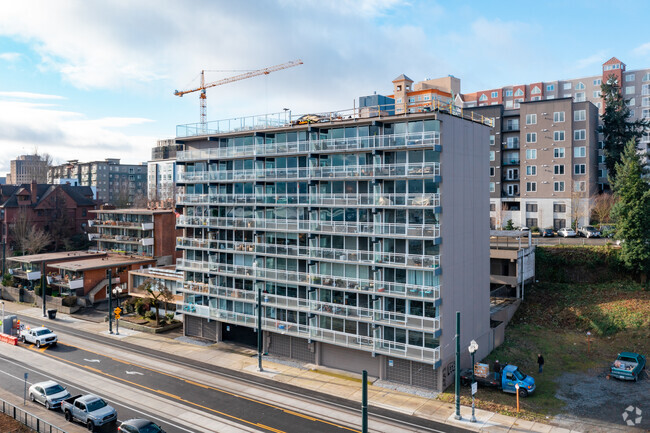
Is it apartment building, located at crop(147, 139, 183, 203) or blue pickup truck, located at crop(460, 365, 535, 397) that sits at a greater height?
apartment building, located at crop(147, 139, 183, 203)

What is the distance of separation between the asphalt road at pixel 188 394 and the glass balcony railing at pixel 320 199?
14.3 meters

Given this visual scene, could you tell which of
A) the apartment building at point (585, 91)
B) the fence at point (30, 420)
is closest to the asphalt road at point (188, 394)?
the fence at point (30, 420)

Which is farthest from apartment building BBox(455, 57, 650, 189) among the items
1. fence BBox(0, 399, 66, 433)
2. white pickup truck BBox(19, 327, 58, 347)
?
fence BBox(0, 399, 66, 433)

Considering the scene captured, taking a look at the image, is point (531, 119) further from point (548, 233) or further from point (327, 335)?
point (327, 335)

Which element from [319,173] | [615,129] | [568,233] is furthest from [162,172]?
[319,173]

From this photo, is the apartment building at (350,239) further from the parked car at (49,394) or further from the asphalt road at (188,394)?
the parked car at (49,394)

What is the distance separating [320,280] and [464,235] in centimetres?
1196

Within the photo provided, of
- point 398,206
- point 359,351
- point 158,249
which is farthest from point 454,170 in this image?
point 158,249

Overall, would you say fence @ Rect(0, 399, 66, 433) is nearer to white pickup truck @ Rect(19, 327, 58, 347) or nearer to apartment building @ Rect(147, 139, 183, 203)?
white pickup truck @ Rect(19, 327, 58, 347)

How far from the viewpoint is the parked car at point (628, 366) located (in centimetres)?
3399

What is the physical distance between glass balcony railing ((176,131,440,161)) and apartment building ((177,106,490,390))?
0.10 m

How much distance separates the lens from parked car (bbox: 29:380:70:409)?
31.8 metres

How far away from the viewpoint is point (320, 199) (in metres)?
38.5

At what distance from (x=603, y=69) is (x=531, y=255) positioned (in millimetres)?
Answer: 97707
